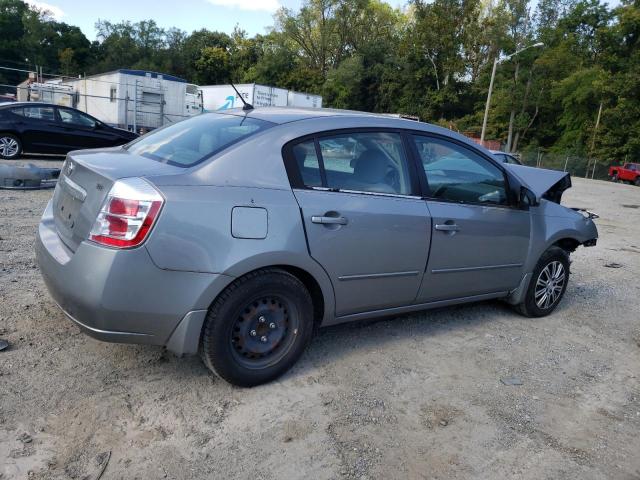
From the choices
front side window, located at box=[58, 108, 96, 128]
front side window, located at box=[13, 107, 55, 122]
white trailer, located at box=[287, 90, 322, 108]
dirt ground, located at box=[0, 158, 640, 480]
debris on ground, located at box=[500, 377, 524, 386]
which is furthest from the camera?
white trailer, located at box=[287, 90, 322, 108]

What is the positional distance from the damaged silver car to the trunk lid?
1 cm

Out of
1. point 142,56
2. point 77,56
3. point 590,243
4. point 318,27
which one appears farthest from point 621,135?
point 77,56

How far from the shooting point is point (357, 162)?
3.53 m

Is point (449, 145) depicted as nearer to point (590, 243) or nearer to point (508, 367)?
point (508, 367)

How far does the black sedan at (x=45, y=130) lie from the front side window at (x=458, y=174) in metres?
11.1

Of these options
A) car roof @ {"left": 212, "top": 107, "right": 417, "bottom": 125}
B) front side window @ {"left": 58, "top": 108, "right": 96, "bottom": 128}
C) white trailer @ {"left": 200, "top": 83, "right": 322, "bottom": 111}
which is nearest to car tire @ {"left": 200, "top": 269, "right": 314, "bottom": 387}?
car roof @ {"left": 212, "top": 107, "right": 417, "bottom": 125}

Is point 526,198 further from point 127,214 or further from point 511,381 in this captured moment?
point 127,214

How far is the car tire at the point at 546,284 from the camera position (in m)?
4.77

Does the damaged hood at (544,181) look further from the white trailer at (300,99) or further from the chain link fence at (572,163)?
the chain link fence at (572,163)

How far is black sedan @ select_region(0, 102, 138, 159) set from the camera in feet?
38.5

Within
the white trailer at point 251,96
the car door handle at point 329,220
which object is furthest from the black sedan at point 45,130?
the white trailer at point 251,96

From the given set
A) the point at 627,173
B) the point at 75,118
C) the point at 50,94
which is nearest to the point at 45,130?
the point at 75,118

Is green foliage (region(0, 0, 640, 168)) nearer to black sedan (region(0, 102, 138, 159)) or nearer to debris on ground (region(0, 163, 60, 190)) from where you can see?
black sedan (region(0, 102, 138, 159))

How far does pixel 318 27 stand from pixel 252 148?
219ft
